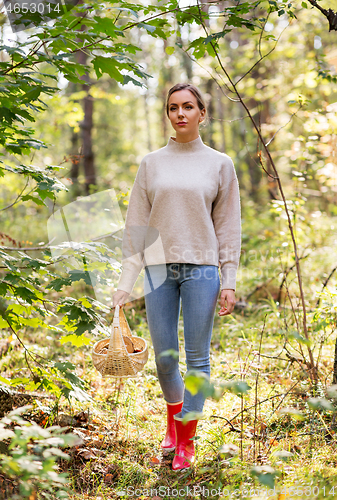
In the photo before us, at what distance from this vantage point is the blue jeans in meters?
2.30

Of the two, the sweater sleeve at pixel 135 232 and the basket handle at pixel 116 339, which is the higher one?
the sweater sleeve at pixel 135 232

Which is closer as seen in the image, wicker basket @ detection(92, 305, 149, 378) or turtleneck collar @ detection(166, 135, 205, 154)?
wicker basket @ detection(92, 305, 149, 378)

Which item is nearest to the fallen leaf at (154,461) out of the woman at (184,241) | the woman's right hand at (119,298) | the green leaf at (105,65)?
the woman at (184,241)

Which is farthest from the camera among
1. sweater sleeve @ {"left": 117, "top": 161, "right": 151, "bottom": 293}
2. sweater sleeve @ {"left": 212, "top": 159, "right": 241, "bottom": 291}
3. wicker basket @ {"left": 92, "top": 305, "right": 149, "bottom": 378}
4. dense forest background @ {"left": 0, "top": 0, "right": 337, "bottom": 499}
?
sweater sleeve @ {"left": 117, "top": 161, "right": 151, "bottom": 293}

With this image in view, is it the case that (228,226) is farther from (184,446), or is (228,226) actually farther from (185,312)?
(184,446)

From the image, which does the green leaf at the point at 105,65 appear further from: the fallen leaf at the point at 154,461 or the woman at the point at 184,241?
the fallen leaf at the point at 154,461

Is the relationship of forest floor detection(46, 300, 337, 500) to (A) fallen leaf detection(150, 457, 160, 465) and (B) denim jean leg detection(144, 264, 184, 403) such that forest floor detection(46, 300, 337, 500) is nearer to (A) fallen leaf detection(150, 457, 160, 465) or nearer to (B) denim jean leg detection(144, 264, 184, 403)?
(A) fallen leaf detection(150, 457, 160, 465)

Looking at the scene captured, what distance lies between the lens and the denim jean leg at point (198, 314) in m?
2.29

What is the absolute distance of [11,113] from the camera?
2.10m

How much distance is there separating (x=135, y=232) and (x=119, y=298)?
431 millimetres

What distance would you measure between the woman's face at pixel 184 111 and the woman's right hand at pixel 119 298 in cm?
105

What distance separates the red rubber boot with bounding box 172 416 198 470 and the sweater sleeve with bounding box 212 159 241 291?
0.88 metres

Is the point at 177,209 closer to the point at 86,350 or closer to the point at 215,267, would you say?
the point at 215,267

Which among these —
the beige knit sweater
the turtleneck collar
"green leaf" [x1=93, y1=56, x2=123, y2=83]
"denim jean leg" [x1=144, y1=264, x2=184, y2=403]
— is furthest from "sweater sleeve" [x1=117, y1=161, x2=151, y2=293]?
"green leaf" [x1=93, y1=56, x2=123, y2=83]
